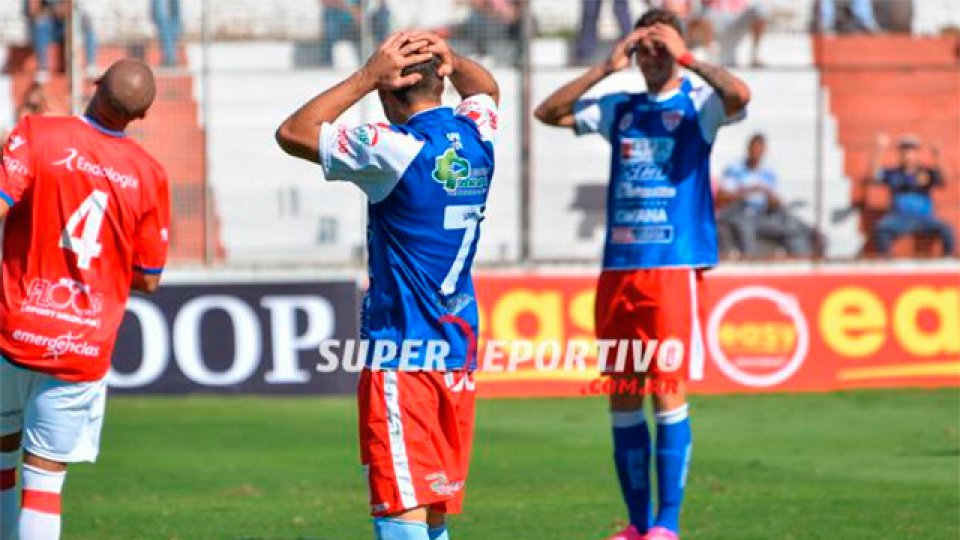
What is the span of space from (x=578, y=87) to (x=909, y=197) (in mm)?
8362

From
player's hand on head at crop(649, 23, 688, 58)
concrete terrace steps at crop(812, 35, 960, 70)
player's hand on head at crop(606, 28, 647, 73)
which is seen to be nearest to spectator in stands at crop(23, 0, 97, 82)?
concrete terrace steps at crop(812, 35, 960, 70)

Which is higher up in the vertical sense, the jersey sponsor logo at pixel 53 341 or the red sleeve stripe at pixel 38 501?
the jersey sponsor logo at pixel 53 341

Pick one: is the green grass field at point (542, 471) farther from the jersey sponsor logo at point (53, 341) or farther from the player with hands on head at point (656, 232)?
the jersey sponsor logo at point (53, 341)

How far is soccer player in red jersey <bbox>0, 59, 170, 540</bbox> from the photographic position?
23.1 ft

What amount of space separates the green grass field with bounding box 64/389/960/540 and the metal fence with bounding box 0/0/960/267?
2.00 metres

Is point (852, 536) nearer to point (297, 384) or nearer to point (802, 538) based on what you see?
point (802, 538)

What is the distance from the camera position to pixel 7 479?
296 inches

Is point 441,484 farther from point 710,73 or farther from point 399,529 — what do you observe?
point 710,73

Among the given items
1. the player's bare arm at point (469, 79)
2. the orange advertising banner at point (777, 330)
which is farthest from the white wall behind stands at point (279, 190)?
the player's bare arm at point (469, 79)

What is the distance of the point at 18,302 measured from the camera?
709 cm

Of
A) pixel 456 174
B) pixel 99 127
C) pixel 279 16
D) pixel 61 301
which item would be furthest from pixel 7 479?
pixel 279 16

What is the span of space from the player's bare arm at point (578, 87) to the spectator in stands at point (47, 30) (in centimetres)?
798

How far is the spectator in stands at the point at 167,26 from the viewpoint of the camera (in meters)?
16.2

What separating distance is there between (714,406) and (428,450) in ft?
27.8
